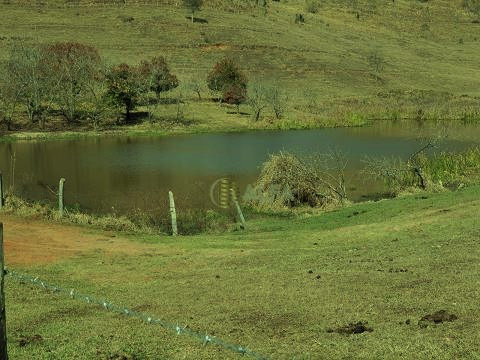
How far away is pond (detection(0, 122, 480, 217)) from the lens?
32.4m

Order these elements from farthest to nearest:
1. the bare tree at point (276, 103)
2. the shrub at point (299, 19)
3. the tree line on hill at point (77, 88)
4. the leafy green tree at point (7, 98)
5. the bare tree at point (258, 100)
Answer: the shrub at point (299, 19) < the bare tree at point (276, 103) < the bare tree at point (258, 100) < the tree line on hill at point (77, 88) < the leafy green tree at point (7, 98)

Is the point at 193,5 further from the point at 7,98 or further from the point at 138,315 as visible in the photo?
the point at 138,315

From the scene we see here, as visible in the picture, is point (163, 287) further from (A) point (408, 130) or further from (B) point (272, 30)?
(B) point (272, 30)

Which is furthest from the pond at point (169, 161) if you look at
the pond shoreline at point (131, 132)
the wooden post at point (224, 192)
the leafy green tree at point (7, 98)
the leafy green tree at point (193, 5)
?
the leafy green tree at point (193, 5)

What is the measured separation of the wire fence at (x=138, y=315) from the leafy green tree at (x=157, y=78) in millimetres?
56985

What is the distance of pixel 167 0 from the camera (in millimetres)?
123500

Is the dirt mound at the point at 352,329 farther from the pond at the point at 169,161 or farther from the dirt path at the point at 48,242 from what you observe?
the pond at the point at 169,161

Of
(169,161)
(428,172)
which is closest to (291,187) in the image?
(428,172)

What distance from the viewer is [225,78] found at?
77.0 metres

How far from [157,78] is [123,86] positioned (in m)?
7.23

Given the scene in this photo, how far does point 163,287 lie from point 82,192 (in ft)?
72.7

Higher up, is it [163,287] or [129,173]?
[163,287]

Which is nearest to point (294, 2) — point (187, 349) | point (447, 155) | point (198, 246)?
point (447, 155)

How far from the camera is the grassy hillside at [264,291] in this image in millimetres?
8141
